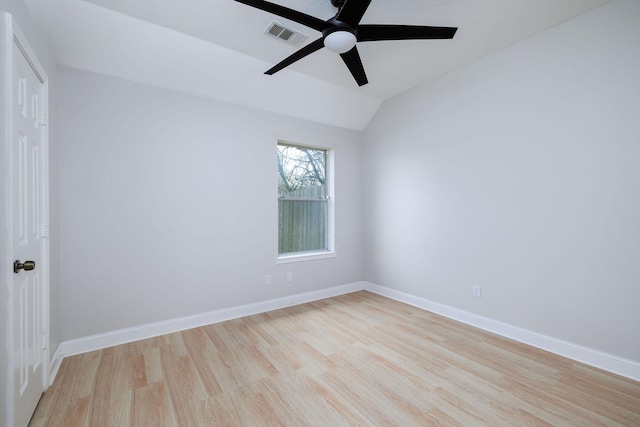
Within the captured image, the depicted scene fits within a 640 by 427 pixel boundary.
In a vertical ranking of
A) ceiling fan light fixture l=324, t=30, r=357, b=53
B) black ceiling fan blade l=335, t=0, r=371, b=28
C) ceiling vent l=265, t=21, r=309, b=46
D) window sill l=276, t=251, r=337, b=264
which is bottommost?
window sill l=276, t=251, r=337, b=264

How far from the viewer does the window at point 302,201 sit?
379 centimetres

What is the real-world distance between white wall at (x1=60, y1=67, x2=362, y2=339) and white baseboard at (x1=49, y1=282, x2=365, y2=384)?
6 cm

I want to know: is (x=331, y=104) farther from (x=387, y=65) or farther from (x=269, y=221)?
(x=269, y=221)

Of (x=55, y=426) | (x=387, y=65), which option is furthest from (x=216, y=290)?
(x=387, y=65)

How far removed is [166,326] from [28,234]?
156 cm

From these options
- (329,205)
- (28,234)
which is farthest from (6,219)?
(329,205)

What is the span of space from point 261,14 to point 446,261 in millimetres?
3107

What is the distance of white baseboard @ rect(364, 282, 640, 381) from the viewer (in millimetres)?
2084

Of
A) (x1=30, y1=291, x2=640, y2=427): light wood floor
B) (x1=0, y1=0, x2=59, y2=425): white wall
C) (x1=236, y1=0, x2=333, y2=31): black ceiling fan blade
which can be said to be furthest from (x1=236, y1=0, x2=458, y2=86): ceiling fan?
(x1=30, y1=291, x2=640, y2=427): light wood floor

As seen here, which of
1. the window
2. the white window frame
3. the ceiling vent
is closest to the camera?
the ceiling vent

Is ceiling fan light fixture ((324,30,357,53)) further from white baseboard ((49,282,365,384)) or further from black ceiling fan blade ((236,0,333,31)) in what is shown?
white baseboard ((49,282,365,384))

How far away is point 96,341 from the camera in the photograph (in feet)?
8.18

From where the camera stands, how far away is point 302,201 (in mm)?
3980

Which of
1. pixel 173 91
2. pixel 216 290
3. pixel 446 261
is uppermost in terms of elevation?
pixel 173 91
